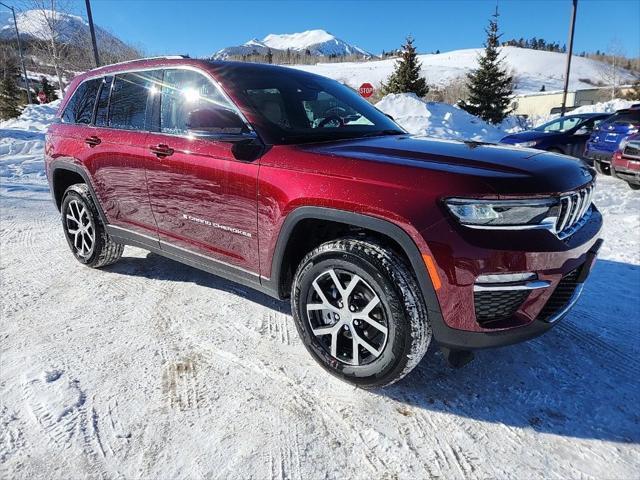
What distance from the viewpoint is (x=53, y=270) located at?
402cm

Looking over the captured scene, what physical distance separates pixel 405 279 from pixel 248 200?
105 centimetres

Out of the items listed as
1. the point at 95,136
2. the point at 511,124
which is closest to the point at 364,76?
the point at 511,124

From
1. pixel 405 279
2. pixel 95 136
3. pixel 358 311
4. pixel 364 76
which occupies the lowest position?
pixel 358 311

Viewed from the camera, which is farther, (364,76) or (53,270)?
(364,76)

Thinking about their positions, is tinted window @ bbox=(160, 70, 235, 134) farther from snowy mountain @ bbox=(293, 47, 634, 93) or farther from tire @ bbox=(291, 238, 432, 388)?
snowy mountain @ bbox=(293, 47, 634, 93)

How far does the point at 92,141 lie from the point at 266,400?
2.73 metres

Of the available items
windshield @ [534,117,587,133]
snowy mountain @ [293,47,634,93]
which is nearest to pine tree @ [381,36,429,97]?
windshield @ [534,117,587,133]

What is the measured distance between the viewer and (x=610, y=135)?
329 inches

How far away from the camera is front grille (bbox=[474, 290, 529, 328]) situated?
6.28ft

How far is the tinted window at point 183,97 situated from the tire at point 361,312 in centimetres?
130

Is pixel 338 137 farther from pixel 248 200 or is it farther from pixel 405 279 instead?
pixel 405 279

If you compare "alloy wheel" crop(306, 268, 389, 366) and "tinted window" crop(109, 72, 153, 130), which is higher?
"tinted window" crop(109, 72, 153, 130)

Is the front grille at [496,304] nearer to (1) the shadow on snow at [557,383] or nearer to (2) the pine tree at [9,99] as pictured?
(1) the shadow on snow at [557,383]

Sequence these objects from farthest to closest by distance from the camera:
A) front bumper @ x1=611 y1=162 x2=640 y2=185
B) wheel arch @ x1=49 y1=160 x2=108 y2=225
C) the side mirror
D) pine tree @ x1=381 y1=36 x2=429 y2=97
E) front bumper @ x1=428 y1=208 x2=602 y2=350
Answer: pine tree @ x1=381 y1=36 x2=429 y2=97, front bumper @ x1=611 y1=162 x2=640 y2=185, wheel arch @ x1=49 y1=160 x2=108 y2=225, the side mirror, front bumper @ x1=428 y1=208 x2=602 y2=350
